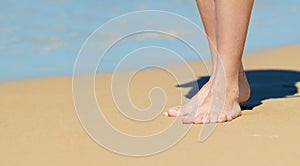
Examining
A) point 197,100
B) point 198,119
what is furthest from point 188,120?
point 197,100

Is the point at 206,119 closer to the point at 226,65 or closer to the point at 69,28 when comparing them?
the point at 226,65

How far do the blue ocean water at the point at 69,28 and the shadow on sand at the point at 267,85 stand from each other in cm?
77

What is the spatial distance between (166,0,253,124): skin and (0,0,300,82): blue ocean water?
1.52 meters

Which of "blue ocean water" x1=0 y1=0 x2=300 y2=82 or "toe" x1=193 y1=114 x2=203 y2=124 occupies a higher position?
"blue ocean water" x1=0 y1=0 x2=300 y2=82

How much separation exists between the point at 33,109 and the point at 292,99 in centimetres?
108

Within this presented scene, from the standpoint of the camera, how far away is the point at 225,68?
2.93 meters

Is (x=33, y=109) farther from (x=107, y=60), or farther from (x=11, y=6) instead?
(x=11, y=6)

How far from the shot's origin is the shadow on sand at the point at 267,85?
11.0 feet

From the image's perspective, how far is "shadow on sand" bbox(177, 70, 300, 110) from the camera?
11.0 ft

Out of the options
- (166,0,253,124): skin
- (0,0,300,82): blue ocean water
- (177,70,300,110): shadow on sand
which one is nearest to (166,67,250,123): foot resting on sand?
(166,0,253,124): skin

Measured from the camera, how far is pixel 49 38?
5352 millimetres

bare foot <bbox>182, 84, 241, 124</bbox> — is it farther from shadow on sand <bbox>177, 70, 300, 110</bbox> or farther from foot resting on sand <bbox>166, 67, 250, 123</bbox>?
shadow on sand <bbox>177, 70, 300, 110</bbox>

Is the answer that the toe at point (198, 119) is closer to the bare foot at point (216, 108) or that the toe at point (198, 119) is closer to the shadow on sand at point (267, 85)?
the bare foot at point (216, 108)

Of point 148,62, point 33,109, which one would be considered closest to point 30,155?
point 33,109
